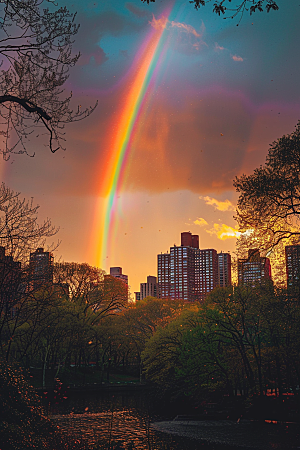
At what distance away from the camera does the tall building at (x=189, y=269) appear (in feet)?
620

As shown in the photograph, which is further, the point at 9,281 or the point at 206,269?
the point at 206,269

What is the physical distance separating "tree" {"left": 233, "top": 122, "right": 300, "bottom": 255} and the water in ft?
31.2

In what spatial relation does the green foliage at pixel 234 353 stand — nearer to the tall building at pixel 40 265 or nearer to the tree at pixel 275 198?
the tree at pixel 275 198

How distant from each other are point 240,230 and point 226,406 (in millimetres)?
15042

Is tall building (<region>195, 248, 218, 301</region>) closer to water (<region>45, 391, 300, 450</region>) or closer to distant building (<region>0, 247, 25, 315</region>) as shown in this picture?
water (<region>45, 391, 300, 450</region>)

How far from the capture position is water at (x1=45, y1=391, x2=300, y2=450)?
18.7 m

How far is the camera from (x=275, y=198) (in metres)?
18.8

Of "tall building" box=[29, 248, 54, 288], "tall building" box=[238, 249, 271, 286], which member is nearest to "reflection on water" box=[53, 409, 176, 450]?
"tall building" box=[29, 248, 54, 288]

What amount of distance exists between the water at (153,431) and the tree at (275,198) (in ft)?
31.2

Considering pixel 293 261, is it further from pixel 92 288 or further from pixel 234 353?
pixel 92 288

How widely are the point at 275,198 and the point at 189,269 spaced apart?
17437 cm

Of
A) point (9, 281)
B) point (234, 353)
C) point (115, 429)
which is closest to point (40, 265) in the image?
point (9, 281)

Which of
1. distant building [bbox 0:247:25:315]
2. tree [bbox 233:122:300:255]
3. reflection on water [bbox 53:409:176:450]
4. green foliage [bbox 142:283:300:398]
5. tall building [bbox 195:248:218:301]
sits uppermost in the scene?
tall building [bbox 195:248:218:301]

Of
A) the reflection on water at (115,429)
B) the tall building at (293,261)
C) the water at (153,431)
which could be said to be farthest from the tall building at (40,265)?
the tall building at (293,261)
